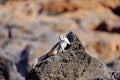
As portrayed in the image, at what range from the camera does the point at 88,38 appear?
2998 centimetres

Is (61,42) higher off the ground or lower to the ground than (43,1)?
higher

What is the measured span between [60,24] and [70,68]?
2499cm

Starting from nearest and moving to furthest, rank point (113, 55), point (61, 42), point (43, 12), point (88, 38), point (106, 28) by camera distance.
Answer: point (61, 42) → point (113, 55) → point (88, 38) → point (106, 28) → point (43, 12)

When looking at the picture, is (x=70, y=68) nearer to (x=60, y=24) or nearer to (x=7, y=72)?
(x=7, y=72)

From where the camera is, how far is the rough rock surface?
7.17 meters

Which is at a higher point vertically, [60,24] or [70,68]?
[70,68]

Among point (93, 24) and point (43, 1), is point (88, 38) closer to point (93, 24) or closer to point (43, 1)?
point (93, 24)

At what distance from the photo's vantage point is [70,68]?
7.26 metres

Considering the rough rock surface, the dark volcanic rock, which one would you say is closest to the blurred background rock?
the dark volcanic rock

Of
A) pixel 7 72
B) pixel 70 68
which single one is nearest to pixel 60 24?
pixel 7 72

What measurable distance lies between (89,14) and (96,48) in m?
6.11

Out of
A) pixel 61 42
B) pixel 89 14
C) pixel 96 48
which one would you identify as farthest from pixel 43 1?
pixel 61 42

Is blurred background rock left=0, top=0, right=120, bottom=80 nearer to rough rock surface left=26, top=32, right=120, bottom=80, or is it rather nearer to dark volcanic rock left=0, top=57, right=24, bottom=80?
dark volcanic rock left=0, top=57, right=24, bottom=80

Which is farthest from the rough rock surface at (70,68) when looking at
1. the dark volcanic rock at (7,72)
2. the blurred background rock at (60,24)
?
the blurred background rock at (60,24)
